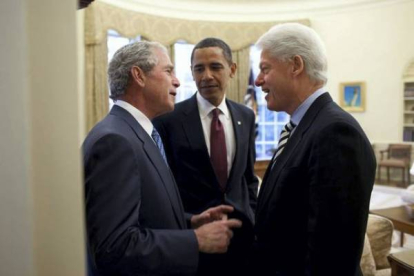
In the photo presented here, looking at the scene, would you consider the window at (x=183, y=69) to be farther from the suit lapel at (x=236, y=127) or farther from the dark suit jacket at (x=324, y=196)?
the dark suit jacket at (x=324, y=196)

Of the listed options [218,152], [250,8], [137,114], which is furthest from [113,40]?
[137,114]

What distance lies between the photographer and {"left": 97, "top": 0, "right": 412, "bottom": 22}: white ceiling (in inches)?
319

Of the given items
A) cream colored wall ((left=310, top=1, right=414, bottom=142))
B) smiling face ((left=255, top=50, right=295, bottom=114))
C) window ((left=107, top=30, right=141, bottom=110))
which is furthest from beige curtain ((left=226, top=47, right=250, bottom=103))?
smiling face ((left=255, top=50, right=295, bottom=114))

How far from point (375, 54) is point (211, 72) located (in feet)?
22.5

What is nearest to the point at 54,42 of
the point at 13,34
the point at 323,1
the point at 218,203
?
the point at 13,34

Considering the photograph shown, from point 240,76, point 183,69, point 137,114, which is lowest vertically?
point 137,114

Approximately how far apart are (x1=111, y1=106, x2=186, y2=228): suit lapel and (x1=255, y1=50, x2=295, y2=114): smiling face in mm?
574

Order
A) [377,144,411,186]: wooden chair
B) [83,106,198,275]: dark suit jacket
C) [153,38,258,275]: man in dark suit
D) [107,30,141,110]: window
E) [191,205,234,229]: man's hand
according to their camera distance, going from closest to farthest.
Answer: [83,106,198,275]: dark suit jacket → [191,205,234,229]: man's hand → [153,38,258,275]: man in dark suit → [107,30,141,110]: window → [377,144,411,186]: wooden chair

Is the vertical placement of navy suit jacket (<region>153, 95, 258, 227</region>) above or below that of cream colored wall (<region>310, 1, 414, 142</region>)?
below

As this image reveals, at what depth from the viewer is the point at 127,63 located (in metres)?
1.67

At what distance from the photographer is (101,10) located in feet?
22.0

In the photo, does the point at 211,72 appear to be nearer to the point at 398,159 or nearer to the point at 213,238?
the point at 213,238

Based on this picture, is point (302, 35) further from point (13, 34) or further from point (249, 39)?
point (249, 39)

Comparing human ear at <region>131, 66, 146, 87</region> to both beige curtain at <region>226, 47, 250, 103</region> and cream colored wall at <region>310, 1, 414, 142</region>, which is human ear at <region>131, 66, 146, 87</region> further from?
cream colored wall at <region>310, 1, 414, 142</region>
